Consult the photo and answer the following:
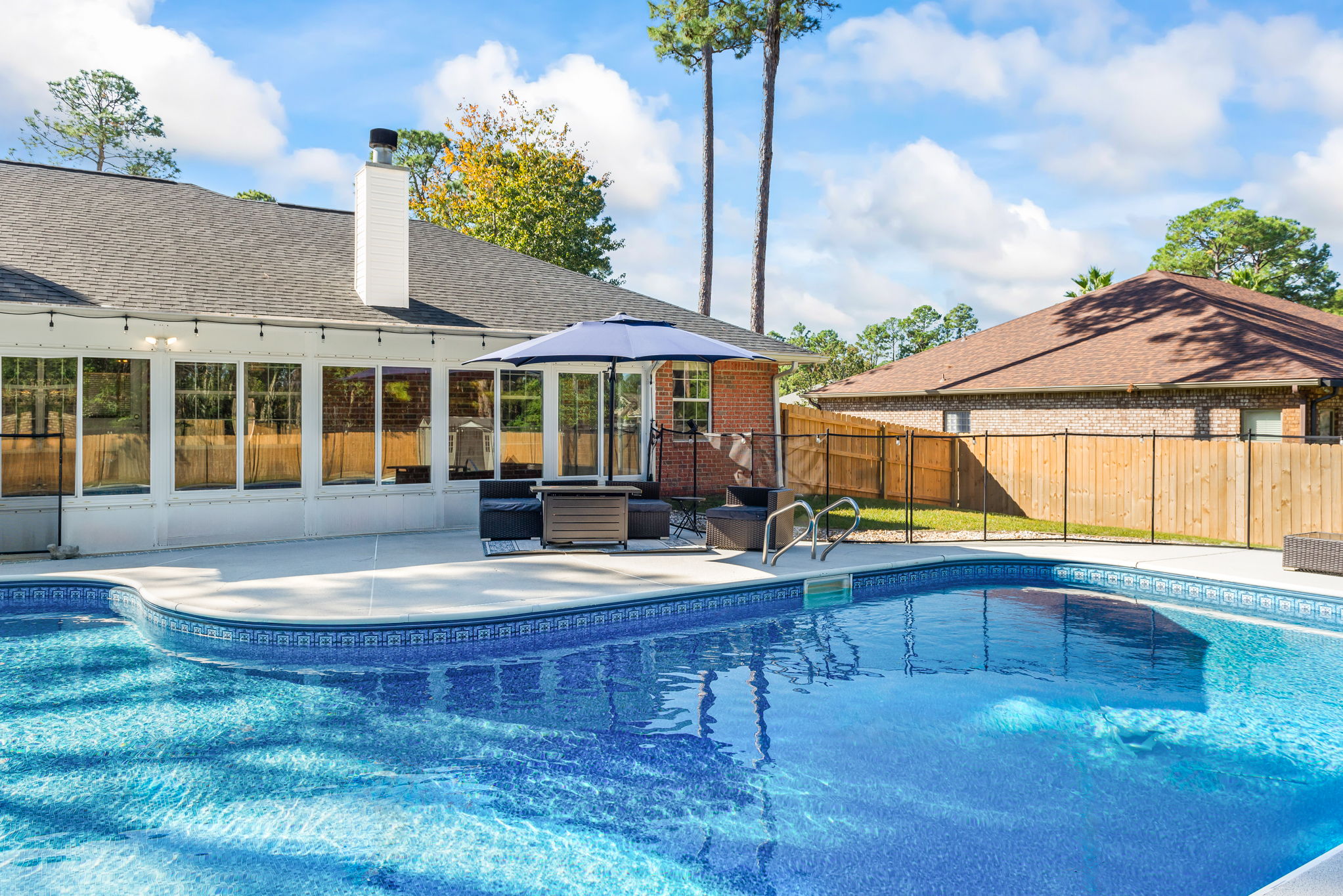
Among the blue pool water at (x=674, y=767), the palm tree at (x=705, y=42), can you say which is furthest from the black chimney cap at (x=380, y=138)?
the palm tree at (x=705, y=42)

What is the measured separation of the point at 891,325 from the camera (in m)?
54.2

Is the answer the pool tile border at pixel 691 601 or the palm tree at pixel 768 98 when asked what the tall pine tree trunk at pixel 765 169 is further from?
the pool tile border at pixel 691 601

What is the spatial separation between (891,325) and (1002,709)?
50.6 meters

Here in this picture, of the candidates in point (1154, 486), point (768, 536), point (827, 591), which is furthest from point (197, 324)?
point (1154, 486)

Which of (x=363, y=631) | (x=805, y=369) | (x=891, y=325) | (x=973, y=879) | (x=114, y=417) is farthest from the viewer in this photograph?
(x=891, y=325)

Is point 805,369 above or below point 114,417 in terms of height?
above

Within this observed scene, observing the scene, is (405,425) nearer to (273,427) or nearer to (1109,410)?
(273,427)

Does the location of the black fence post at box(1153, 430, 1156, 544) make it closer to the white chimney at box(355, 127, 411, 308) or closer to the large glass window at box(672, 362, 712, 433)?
the large glass window at box(672, 362, 712, 433)

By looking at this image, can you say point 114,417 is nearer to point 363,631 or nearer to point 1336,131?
point 363,631

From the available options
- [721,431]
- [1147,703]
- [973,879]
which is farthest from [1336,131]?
[973,879]

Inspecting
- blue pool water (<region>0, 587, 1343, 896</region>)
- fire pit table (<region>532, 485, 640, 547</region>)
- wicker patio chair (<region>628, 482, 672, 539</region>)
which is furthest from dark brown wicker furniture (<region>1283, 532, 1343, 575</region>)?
fire pit table (<region>532, 485, 640, 547</region>)

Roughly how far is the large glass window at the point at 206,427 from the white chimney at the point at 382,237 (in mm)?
2280

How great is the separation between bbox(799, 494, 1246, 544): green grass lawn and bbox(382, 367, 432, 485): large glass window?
632cm

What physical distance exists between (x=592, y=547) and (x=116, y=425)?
227 inches
